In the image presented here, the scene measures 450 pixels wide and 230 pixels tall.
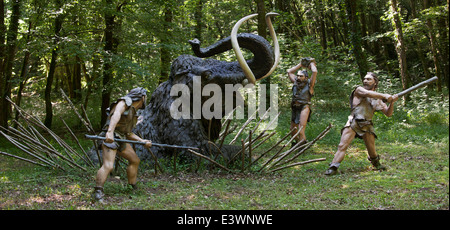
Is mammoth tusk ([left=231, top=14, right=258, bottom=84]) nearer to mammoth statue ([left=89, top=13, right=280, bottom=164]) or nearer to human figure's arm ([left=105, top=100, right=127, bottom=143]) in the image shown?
mammoth statue ([left=89, top=13, right=280, bottom=164])

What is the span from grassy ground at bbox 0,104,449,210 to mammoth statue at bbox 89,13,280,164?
1.51 ft

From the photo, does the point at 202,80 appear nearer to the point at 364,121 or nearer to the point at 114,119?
the point at 114,119

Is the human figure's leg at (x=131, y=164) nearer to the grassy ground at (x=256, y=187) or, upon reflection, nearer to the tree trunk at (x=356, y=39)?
the grassy ground at (x=256, y=187)

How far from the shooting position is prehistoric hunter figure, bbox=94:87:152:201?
446 cm

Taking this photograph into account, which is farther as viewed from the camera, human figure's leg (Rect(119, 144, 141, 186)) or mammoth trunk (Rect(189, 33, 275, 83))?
mammoth trunk (Rect(189, 33, 275, 83))

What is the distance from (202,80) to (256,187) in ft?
6.38

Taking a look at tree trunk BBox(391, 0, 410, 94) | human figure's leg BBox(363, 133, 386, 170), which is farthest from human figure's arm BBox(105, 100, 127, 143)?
tree trunk BBox(391, 0, 410, 94)

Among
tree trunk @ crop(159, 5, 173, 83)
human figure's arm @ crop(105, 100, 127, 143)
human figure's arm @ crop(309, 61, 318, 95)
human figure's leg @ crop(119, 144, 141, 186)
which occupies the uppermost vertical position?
tree trunk @ crop(159, 5, 173, 83)

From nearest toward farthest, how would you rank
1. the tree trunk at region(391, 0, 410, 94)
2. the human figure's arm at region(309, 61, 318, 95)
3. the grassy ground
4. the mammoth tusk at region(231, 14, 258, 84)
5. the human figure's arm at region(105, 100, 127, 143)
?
1. the grassy ground
2. the human figure's arm at region(105, 100, 127, 143)
3. the mammoth tusk at region(231, 14, 258, 84)
4. the human figure's arm at region(309, 61, 318, 95)
5. the tree trunk at region(391, 0, 410, 94)

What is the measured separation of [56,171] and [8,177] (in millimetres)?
726

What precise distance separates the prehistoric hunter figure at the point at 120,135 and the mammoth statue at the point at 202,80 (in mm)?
1083

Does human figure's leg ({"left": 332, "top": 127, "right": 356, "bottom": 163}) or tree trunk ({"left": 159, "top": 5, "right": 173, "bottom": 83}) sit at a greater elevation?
tree trunk ({"left": 159, "top": 5, "right": 173, "bottom": 83})

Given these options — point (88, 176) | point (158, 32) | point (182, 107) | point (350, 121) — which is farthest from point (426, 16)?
point (88, 176)

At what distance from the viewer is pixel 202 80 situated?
6168 mm
